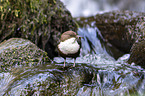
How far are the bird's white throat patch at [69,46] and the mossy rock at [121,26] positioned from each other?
6.35 ft

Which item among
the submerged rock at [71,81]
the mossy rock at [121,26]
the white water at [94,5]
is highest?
the white water at [94,5]

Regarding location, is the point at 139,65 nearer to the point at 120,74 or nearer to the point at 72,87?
the point at 120,74

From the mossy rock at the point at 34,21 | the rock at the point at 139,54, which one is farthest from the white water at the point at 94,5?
the rock at the point at 139,54

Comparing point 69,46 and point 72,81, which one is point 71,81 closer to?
point 72,81

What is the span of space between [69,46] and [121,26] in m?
2.74

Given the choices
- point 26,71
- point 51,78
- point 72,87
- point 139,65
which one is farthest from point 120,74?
point 26,71

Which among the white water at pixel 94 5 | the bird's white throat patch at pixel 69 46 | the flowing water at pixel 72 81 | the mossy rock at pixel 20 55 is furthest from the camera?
the white water at pixel 94 5

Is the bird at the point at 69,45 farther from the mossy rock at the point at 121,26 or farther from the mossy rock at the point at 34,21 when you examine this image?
the mossy rock at the point at 121,26

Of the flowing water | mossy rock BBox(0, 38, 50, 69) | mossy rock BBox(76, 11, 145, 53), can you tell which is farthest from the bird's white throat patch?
mossy rock BBox(76, 11, 145, 53)

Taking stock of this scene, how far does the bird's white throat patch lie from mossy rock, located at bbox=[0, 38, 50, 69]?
72 cm

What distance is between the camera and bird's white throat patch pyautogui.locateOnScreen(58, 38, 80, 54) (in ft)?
9.75

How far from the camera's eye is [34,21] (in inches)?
175

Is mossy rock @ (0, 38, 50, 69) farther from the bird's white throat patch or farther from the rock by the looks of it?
the rock

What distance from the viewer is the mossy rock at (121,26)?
431 centimetres
